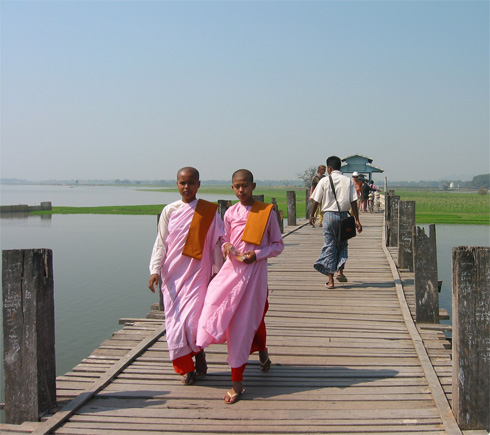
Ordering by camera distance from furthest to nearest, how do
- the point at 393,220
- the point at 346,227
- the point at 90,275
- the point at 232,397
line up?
the point at 90,275 < the point at 393,220 < the point at 346,227 < the point at 232,397

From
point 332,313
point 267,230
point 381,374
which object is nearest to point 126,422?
point 267,230

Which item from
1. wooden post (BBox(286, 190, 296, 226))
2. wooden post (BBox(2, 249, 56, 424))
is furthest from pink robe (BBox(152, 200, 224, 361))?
wooden post (BBox(286, 190, 296, 226))

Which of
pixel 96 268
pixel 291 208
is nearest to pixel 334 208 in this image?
pixel 96 268

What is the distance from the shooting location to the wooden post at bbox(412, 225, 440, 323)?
541 centimetres

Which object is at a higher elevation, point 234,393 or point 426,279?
point 426,279

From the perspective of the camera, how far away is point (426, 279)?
216 inches

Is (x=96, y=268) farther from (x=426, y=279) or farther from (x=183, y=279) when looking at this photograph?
(x=183, y=279)

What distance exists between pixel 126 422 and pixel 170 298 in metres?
0.91

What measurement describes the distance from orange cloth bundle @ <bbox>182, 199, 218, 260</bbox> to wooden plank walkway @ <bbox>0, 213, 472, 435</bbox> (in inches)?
37.5

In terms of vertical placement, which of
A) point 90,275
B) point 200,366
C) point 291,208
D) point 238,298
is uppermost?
point 291,208

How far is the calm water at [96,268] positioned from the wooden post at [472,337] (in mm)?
5285

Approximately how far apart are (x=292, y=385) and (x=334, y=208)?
3.35m

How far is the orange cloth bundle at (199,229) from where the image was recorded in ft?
12.7

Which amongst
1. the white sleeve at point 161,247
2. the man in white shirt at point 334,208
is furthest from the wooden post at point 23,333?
the man in white shirt at point 334,208
